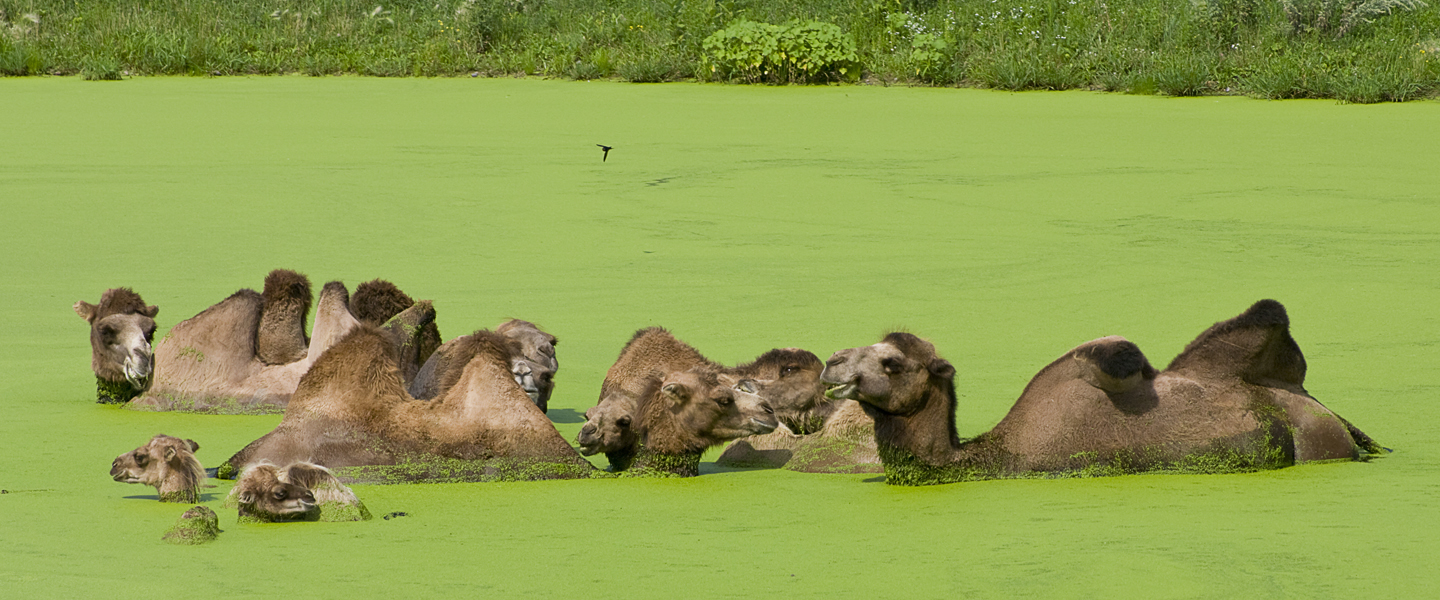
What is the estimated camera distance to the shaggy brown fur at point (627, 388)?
15.6 ft

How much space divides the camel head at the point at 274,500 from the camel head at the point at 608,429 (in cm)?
89

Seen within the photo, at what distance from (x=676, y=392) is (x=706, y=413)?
0.10 metres

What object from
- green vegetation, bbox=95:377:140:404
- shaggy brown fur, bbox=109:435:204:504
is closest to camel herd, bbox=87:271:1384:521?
shaggy brown fur, bbox=109:435:204:504

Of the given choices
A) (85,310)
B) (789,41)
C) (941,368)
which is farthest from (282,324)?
(789,41)

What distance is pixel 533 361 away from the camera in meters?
5.33

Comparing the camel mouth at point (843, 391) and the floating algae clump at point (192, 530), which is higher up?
the camel mouth at point (843, 391)

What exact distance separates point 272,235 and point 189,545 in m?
5.99

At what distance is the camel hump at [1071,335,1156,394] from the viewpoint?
4.57 metres

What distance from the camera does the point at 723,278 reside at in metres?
8.30

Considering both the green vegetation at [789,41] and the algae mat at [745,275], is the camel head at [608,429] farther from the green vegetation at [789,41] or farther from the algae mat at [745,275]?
the green vegetation at [789,41]

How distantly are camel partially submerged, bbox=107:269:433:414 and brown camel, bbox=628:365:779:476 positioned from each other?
117 cm

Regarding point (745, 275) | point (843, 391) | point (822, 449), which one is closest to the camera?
point (843, 391)

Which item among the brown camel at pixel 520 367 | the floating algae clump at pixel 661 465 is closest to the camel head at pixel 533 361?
the brown camel at pixel 520 367

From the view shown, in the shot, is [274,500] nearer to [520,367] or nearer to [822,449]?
[520,367]
